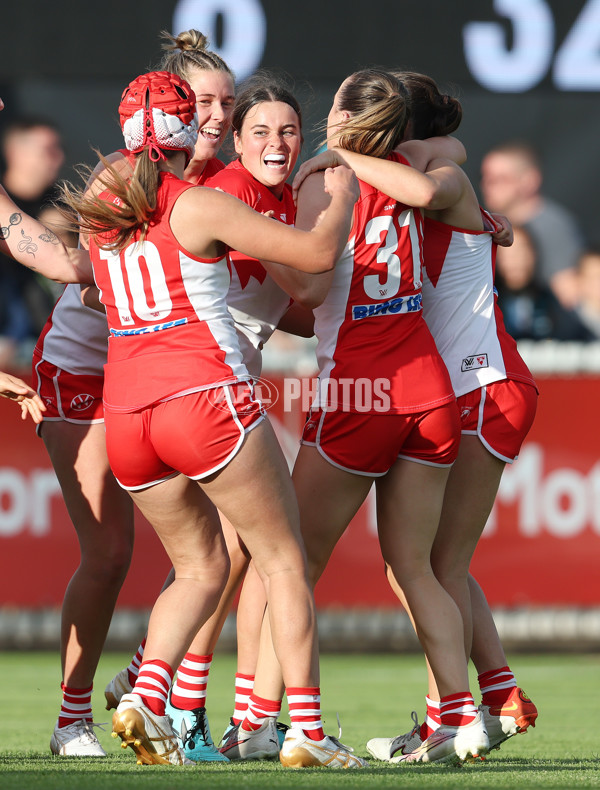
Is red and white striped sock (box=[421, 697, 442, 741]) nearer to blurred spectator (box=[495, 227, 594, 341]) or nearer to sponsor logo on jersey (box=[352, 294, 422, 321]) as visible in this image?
sponsor logo on jersey (box=[352, 294, 422, 321])

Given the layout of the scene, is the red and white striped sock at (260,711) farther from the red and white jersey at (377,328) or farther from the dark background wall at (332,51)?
the dark background wall at (332,51)

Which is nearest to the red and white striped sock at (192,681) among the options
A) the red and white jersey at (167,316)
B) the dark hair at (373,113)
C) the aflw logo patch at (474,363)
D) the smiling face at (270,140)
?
the red and white jersey at (167,316)

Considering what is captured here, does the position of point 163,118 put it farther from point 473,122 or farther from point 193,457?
point 473,122

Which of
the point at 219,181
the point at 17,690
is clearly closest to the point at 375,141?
the point at 219,181

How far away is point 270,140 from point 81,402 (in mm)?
1157

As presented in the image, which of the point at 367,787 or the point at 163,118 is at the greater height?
the point at 163,118

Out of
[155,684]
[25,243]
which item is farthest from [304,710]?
[25,243]

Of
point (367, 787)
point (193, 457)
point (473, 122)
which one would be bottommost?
point (367, 787)

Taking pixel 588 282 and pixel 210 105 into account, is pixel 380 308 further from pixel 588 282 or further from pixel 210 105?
pixel 588 282

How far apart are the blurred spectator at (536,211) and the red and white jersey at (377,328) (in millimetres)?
5425

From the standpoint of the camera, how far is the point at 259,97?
4.06 metres

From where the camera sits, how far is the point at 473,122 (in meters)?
9.25

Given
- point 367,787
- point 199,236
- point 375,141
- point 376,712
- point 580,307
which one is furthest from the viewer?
point 580,307

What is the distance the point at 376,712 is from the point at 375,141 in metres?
2.99
